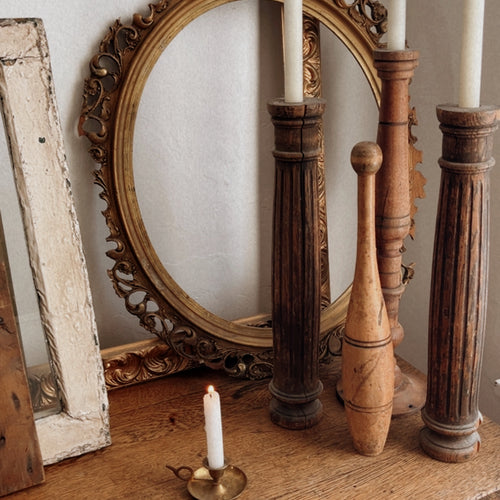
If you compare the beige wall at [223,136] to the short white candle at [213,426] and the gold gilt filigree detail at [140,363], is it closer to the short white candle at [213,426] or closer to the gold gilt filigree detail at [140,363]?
the gold gilt filigree detail at [140,363]

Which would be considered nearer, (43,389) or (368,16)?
(43,389)

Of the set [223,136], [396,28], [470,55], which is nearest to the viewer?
[470,55]

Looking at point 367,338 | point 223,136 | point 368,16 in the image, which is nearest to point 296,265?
point 367,338

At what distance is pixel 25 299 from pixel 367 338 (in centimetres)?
38

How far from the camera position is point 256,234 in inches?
39.0

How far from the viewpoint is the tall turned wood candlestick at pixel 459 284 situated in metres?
0.70

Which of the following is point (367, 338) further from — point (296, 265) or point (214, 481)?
point (214, 481)

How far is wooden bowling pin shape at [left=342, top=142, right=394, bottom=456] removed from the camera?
72 cm

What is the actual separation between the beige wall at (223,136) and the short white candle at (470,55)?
28cm

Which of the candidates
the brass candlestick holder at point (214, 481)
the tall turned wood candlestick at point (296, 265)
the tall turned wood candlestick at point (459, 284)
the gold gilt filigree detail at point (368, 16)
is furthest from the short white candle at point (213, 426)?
the gold gilt filigree detail at point (368, 16)

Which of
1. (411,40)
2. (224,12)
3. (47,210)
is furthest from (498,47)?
(47,210)

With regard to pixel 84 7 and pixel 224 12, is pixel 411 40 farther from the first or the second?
pixel 84 7

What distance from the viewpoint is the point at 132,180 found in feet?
2.91

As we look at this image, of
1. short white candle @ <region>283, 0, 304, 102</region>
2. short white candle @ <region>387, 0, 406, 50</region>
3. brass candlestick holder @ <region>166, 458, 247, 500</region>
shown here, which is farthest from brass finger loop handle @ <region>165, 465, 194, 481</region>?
short white candle @ <region>387, 0, 406, 50</region>
